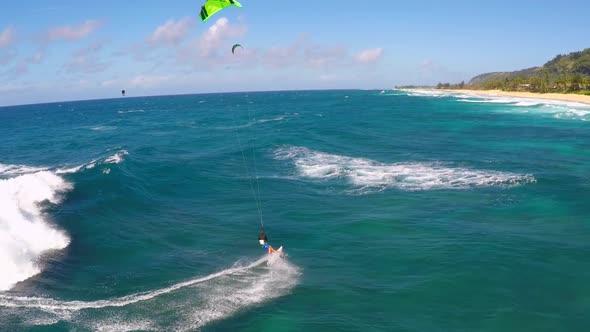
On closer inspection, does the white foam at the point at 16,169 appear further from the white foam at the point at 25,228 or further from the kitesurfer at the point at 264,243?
the kitesurfer at the point at 264,243

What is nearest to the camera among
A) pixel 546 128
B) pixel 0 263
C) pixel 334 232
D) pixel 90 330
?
pixel 90 330

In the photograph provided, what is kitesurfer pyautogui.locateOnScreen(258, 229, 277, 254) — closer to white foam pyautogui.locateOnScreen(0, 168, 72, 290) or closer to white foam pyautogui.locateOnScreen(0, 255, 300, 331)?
white foam pyautogui.locateOnScreen(0, 255, 300, 331)

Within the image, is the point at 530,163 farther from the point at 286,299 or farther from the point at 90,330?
the point at 90,330

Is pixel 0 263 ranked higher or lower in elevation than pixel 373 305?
higher

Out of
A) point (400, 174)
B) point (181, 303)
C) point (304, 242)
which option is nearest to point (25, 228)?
point (181, 303)

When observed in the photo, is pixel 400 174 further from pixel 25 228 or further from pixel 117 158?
pixel 117 158

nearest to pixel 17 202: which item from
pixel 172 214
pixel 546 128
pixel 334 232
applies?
pixel 172 214
